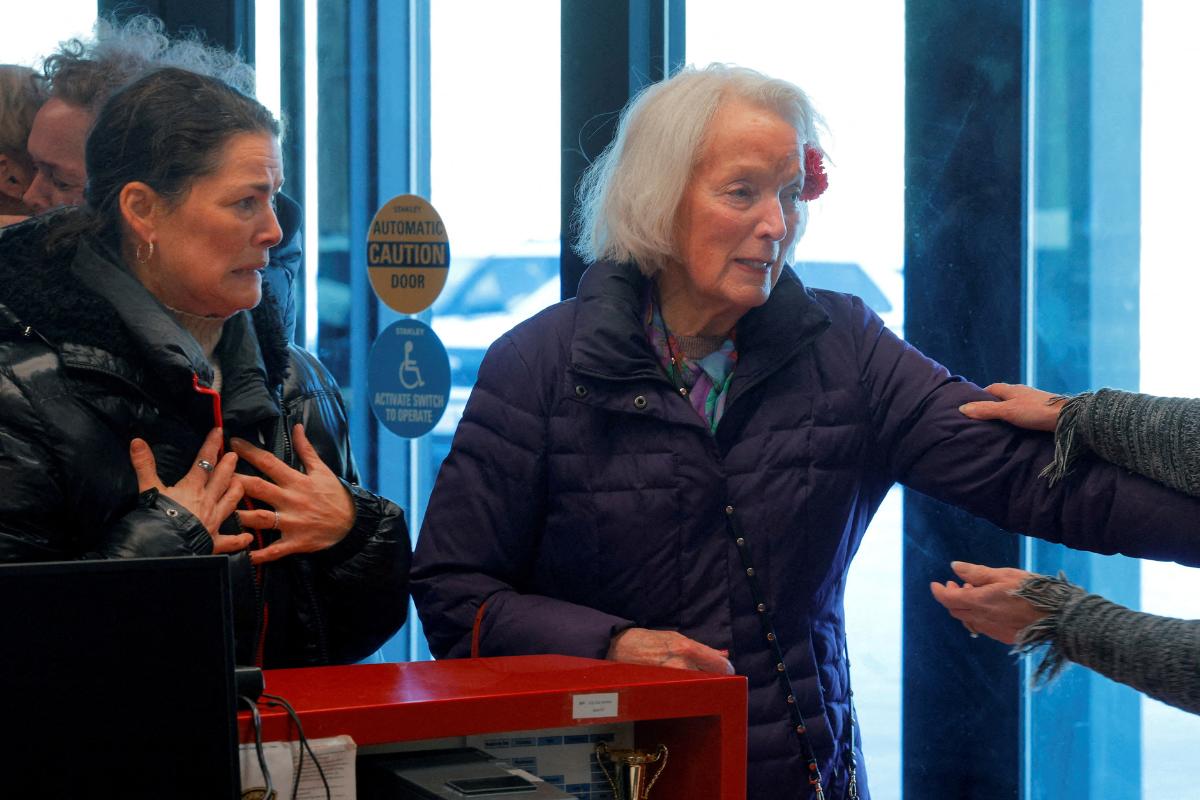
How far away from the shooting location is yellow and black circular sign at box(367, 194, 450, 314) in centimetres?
409

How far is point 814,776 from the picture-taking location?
2.14 meters

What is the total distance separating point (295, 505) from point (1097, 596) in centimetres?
118

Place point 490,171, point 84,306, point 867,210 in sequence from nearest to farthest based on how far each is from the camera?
point 84,306, point 867,210, point 490,171

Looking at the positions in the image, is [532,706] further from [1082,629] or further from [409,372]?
[409,372]

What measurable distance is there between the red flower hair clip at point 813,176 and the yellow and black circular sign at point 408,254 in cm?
187

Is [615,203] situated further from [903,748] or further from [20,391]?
[903,748]

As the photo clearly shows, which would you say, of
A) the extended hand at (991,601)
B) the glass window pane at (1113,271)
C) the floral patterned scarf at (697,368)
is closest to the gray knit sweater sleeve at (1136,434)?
the extended hand at (991,601)

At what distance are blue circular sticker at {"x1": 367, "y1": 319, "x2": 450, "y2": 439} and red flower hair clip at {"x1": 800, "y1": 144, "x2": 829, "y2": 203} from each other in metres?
1.88

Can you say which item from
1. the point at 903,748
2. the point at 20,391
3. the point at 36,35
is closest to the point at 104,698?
the point at 20,391

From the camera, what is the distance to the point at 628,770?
1.62 metres

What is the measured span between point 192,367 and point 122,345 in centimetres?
10

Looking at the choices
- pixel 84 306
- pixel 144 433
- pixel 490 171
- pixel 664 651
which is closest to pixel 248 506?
pixel 144 433

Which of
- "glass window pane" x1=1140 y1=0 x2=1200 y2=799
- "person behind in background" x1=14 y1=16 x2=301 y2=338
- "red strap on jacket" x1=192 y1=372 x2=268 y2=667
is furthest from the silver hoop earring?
"glass window pane" x1=1140 y1=0 x2=1200 y2=799

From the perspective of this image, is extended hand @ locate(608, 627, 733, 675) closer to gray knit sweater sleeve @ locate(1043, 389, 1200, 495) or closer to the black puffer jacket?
the black puffer jacket
